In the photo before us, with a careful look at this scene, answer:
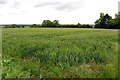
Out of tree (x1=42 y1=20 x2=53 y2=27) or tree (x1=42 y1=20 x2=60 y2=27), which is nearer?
tree (x1=42 y1=20 x2=60 y2=27)

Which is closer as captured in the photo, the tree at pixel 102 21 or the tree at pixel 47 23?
the tree at pixel 102 21

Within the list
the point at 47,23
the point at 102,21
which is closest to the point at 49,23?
the point at 47,23

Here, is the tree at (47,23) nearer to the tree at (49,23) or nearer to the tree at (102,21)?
the tree at (49,23)

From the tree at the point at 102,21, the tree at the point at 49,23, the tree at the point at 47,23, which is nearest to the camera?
the tree at the point at 102,21

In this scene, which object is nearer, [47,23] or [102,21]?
[102,21]

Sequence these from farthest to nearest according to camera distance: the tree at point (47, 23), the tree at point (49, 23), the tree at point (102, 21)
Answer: the tree at point (47, 23)
the tree at point (49, 23)
the tree at point (102, 21)

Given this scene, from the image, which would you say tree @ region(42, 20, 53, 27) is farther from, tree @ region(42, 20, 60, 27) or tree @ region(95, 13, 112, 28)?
tree @ region(95, 13, 112, 28)

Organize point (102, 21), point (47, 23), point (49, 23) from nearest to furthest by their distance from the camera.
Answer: point (102, 21) < point (49, 23) < point (47, 23)

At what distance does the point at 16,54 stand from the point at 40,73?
4.36 metres

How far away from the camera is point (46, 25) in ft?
408

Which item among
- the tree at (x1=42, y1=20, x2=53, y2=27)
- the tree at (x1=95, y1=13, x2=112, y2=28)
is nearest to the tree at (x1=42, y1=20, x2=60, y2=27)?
the tree at (x1=42, y1=20, x2=53, y2=27)

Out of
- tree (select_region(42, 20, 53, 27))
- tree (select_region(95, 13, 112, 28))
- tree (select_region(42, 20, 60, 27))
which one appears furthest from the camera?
tree (select_region(42, 20, 53, 27))

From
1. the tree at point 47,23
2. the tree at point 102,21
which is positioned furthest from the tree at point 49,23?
the tree at point 102,21

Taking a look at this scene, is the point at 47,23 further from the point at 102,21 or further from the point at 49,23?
the point at 102,21
